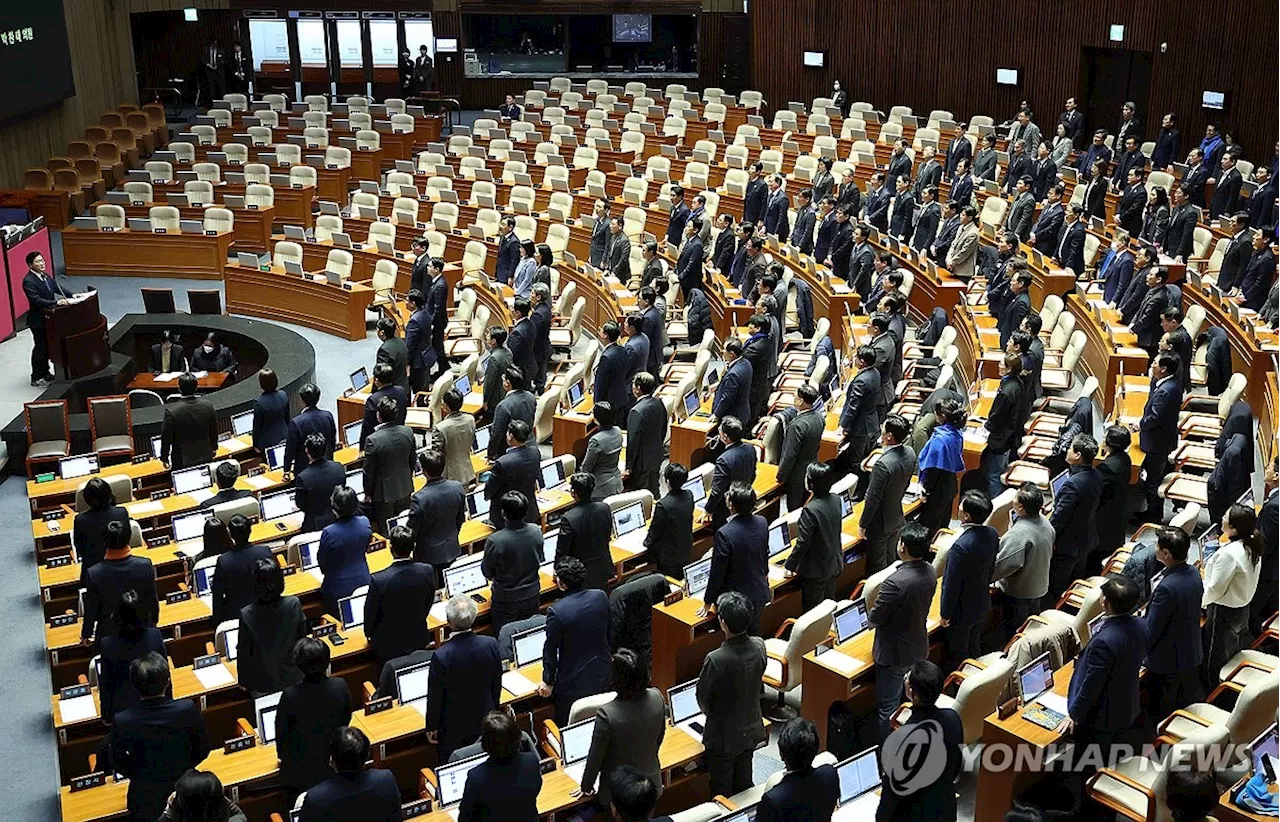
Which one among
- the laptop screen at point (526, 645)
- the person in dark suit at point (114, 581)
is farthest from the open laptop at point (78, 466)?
the laptop screen at point (526, 645)

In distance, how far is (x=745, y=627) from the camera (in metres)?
6.43

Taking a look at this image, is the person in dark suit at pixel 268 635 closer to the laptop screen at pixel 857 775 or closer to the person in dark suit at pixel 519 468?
the person in dark suit at pixel 519 468

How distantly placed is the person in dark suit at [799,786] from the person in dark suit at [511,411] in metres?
5.72

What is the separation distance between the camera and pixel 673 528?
8.52 m

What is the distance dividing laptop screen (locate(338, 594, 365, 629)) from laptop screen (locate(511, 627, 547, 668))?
3.78ft

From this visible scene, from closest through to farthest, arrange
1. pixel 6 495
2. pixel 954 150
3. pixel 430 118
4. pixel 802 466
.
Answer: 1. pixel 802 466
2. pixel 6 495
3. pixel 954 150
4. pixel 430 118

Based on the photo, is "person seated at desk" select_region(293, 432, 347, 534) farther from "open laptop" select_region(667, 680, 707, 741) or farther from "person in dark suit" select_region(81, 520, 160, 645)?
"open laptop" select_region(667, 680, 707, 741)

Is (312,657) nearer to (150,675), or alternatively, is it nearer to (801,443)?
(150,675)

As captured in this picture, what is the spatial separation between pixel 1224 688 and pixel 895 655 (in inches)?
75.0

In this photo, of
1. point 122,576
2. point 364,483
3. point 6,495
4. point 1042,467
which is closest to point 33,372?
point 6,495

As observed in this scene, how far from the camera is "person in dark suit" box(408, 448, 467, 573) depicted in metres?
8.94

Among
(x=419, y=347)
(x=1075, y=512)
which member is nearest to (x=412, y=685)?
(x=1075, y=512)

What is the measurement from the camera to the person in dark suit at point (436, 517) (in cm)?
894

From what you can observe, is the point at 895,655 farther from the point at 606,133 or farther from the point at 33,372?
the point at 606,133
